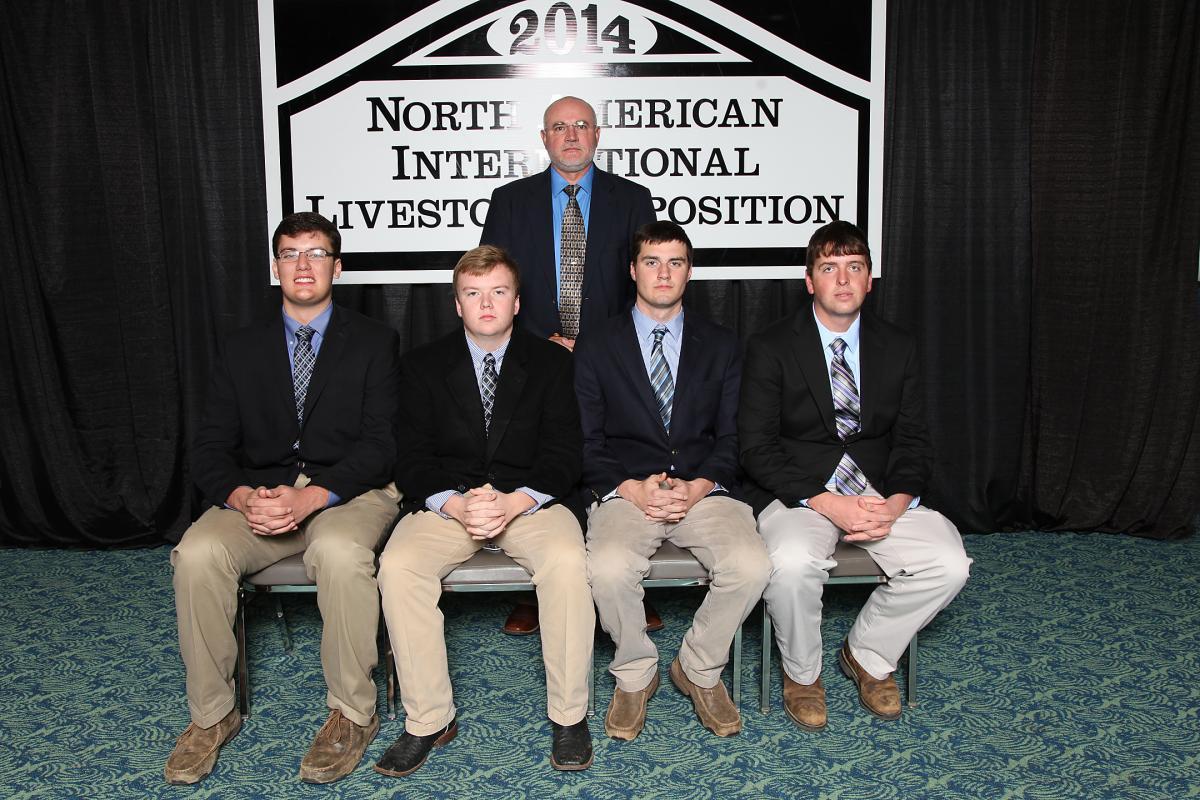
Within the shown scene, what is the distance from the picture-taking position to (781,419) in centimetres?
301

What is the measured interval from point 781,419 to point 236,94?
272cm

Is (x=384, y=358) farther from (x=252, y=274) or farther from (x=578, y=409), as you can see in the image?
(x=252, y=274)

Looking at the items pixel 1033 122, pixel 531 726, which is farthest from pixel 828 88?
pixel 531 726

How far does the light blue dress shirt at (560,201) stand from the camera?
356 cm

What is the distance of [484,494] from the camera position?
2.65 m

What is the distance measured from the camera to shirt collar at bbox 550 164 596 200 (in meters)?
3.57

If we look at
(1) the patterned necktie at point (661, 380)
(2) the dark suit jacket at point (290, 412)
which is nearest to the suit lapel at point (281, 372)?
(2) the dark suit jacket at point (290, 412)

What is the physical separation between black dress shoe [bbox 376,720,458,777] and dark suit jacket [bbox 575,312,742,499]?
87cm

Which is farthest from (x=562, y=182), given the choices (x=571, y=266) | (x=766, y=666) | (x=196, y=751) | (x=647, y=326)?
(x=196, y=751)

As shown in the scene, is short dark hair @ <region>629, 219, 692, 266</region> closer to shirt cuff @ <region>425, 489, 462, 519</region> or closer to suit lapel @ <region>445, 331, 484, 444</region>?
suit lapel @ <region>445, 331, 484, 444</region>

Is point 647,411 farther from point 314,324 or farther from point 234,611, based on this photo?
point 234,611

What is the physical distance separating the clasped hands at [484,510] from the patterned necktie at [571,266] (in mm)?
981

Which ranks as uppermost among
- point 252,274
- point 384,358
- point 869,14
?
point 869,14

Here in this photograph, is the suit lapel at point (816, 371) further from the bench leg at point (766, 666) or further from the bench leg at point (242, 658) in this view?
the bench leg at point (242, 658)
